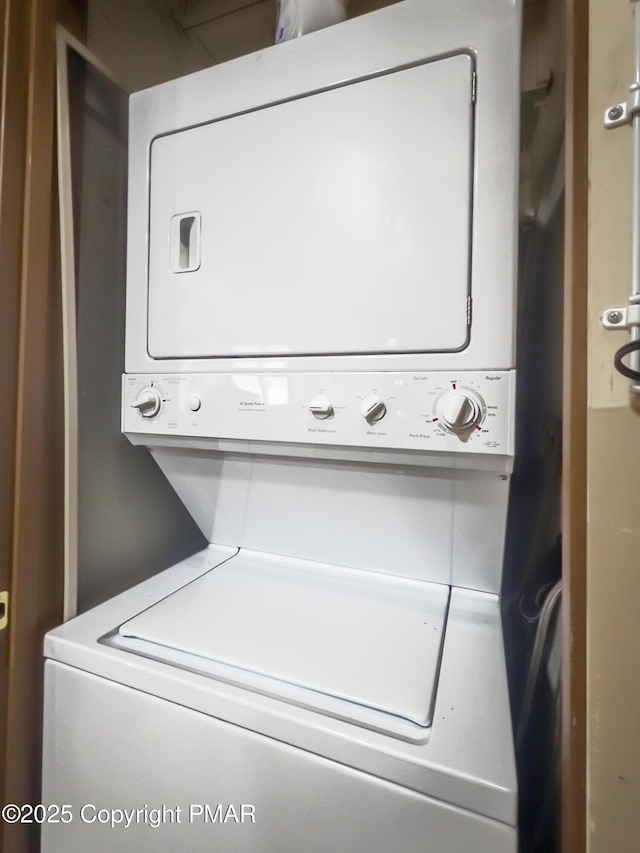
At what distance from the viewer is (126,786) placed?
2.87 feet

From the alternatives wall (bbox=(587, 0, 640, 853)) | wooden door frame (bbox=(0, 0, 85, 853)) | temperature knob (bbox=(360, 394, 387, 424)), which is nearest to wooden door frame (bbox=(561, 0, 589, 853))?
wall (bbox=(587, 0, 640, 853))

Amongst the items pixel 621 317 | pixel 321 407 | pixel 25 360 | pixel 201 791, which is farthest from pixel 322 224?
pixel 201 791

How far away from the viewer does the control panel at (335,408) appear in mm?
845

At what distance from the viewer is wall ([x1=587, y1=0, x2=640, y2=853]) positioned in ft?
1.98

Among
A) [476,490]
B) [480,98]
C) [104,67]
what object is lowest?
[476,490]

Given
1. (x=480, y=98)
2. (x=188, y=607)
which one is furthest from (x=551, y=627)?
(x=480, y=98)

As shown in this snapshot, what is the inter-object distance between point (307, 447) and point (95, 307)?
2.55 feet

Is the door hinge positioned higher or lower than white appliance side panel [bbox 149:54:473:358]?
lower

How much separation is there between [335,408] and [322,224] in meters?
0.43

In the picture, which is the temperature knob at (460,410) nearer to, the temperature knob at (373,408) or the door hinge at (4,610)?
the temperature knob at (373,408)

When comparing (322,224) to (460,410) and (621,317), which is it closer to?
(460,410)

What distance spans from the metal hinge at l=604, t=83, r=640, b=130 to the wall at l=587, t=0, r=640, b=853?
11 millimetres

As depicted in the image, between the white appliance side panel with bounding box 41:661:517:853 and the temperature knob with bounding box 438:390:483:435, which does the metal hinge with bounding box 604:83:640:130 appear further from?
the white appliance side panel with bounding box 41:661:517:853

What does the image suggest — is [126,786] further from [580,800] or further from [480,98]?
[480,98]
